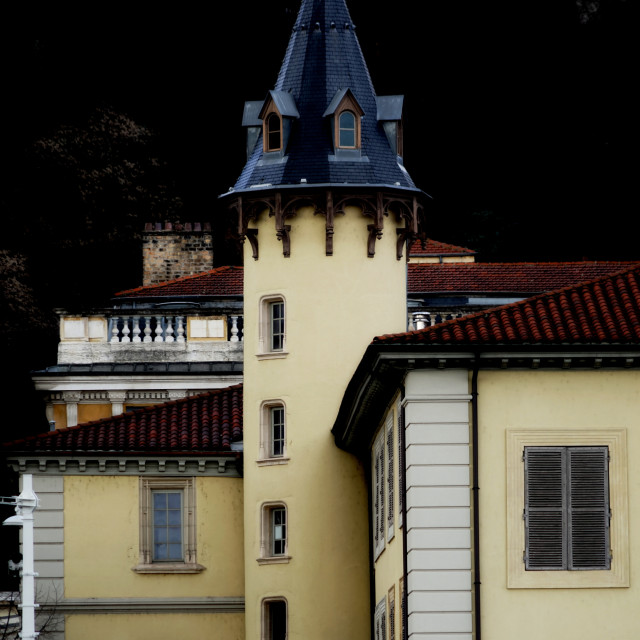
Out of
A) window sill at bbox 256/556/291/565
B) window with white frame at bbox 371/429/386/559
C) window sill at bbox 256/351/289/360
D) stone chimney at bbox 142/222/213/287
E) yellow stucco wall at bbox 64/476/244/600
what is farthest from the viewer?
stone chimney at bbox 142/222/213/287

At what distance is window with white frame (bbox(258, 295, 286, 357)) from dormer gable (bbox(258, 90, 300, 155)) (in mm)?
3198

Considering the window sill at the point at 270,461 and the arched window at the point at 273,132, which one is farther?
the arched window at the point at 273,132

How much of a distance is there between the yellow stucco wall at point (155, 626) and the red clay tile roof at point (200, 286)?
46.0 ft

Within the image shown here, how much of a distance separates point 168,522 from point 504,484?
15656 millimetres

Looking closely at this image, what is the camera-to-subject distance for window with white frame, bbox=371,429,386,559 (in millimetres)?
49500

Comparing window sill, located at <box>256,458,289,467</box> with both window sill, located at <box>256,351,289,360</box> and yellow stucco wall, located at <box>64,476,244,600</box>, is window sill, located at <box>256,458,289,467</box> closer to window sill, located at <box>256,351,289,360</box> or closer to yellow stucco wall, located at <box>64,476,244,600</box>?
window sill, located at <box>256,351,289,360</box>

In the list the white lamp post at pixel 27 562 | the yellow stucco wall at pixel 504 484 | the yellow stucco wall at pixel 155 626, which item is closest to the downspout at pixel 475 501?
the yellow stucco wall at pixel 504 484

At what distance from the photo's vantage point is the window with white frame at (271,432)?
55031 mm

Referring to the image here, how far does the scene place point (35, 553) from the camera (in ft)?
185

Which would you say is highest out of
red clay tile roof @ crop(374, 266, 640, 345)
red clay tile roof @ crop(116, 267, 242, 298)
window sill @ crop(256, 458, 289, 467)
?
red clay tile roof @ crop(116, 267, 242, 298)

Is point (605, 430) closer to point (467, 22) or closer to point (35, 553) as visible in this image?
point (35, 553)

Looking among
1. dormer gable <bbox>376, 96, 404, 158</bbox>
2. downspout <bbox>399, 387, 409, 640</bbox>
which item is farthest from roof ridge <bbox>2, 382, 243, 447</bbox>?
downspout <bbox>399, 387, 409, 640</bbox>

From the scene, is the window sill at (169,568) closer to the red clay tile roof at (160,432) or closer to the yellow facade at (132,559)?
the yellow facade at (132,559)

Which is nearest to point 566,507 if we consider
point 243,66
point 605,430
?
point 605,430
